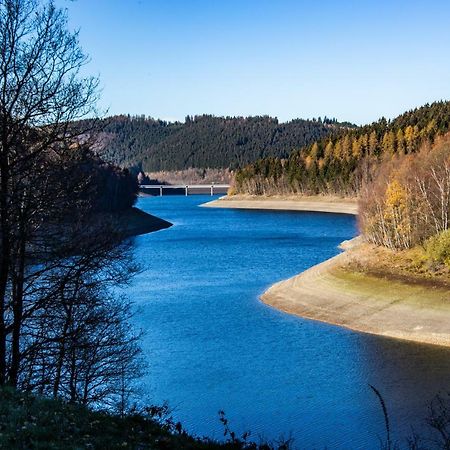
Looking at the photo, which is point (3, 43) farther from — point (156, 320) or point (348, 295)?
point (348, 295)

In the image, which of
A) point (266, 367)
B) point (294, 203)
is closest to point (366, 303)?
point (266, 367)

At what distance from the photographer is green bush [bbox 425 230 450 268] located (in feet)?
125

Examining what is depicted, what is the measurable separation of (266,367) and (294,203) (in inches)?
4168

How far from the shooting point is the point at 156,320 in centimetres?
3475

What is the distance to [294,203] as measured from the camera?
13138 centimetres

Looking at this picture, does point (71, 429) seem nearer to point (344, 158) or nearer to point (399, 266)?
point (399, 266)

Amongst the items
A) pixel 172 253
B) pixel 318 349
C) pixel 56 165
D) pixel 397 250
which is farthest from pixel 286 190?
pixel 56 165

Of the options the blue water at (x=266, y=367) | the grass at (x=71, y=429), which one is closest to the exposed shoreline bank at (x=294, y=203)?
the blue water at (x=266, y=367)

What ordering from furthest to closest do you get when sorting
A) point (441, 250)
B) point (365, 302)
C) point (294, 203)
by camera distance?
point (294, 203)
point (441, 250)
point (365, 302)

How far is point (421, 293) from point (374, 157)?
86.7 metres

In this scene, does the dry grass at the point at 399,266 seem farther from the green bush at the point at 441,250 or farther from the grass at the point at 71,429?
the grass at the point at 71,429

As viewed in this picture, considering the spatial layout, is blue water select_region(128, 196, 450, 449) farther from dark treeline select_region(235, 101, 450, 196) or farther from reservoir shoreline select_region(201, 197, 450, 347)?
dark treeline select_region(235, 101, 450, 196)

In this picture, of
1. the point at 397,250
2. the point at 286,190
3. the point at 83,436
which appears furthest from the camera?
the point at 286,190

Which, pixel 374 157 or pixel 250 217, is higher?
pixel 374 157
